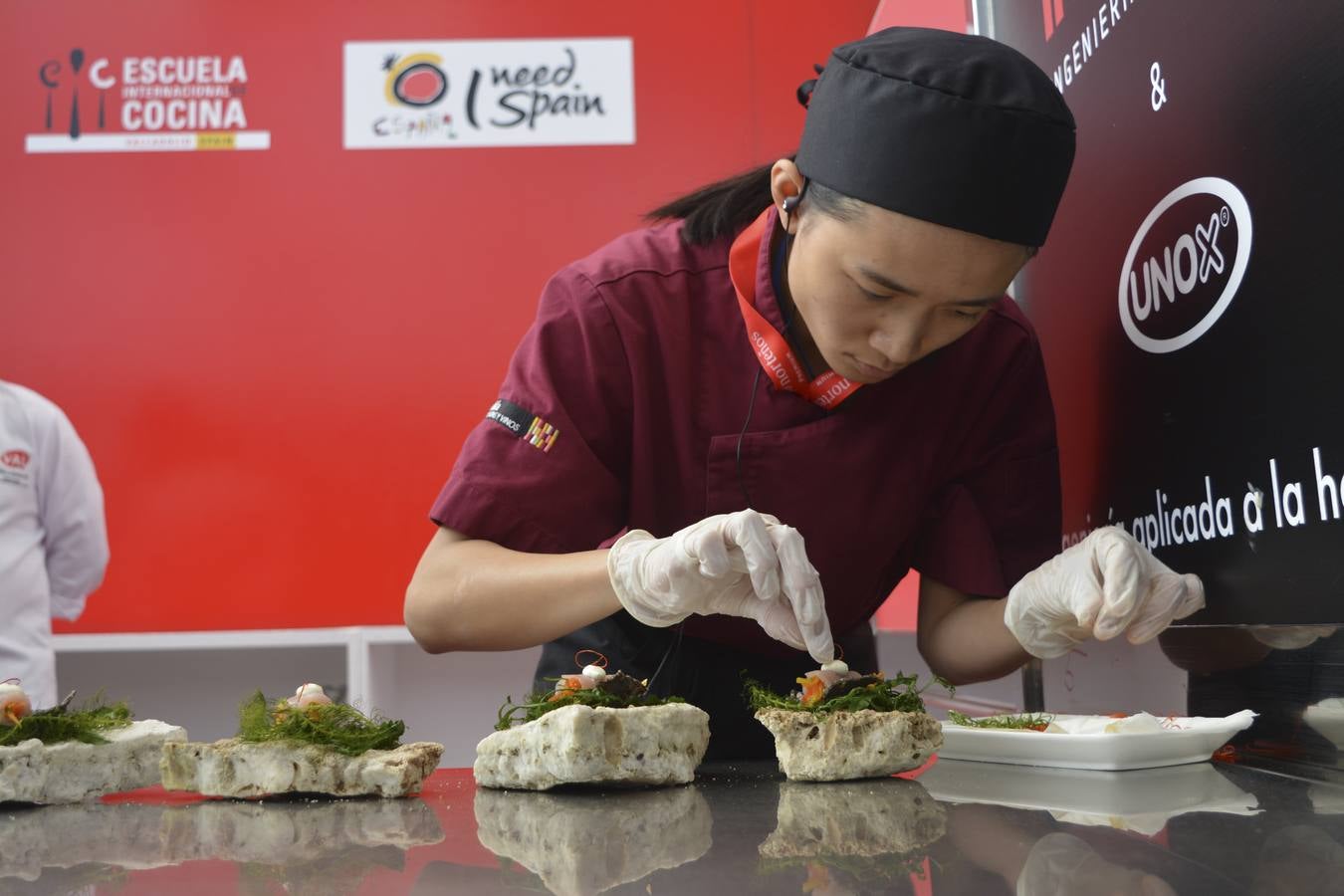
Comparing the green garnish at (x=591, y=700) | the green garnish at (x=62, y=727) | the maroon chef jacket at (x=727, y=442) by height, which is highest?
the maroon chef jacket at (x=727, y=442)

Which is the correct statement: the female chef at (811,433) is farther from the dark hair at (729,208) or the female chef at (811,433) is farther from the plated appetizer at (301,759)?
the plated appetizer at (301,759)

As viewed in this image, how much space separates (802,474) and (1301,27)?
0.62 meters

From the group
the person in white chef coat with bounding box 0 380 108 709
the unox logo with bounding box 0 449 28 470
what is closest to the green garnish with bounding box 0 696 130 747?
the person in white chef coat with bounding box 0 380 108 709

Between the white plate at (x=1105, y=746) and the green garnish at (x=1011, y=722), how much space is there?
0.04 meters

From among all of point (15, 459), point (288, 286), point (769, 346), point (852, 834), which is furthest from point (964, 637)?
point (288, 286)

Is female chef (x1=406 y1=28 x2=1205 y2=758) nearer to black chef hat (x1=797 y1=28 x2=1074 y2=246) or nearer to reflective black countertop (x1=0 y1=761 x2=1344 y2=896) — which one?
black chef hat (x1=797 y1=28 x2=1074 y2=246)

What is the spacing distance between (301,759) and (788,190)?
0.70m

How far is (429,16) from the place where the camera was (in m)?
3.80

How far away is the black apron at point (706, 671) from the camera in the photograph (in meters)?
1.39

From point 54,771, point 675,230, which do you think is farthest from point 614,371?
point 54,771

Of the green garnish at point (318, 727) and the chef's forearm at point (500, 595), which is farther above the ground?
the chef's forearm at point (500, 595)

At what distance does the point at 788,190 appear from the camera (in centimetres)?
122

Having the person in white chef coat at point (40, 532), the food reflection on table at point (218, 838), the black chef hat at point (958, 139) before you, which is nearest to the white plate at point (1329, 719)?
the black chef hat at point (958, 139)

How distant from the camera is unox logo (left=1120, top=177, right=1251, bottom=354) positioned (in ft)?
3.79
